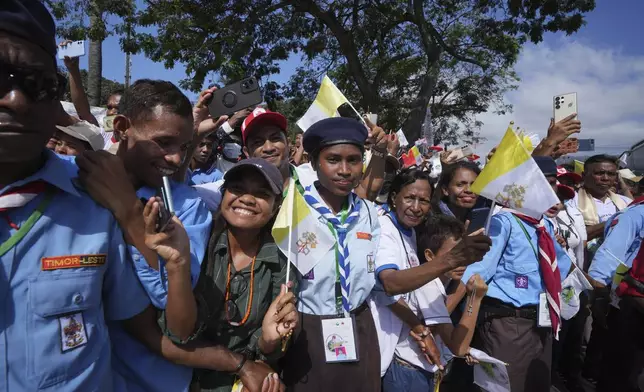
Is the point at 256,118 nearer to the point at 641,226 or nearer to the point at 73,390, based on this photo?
the point at 73,390

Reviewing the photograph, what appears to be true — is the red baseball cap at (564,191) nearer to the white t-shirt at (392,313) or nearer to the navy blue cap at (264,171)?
the white t-shirt at (392,313)

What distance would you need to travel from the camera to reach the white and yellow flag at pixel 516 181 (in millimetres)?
2119

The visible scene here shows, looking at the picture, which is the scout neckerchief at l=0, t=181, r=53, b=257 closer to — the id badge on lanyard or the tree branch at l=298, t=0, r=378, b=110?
the id badge on lanyard

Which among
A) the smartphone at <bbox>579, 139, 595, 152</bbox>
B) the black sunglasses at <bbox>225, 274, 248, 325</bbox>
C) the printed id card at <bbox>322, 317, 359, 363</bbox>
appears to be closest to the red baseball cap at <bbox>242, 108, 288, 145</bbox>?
→ the black sunglasses at <bbox>225, 274, 248, 325</bbox>

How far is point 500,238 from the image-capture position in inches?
120

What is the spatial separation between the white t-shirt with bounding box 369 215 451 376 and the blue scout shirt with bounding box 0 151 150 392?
4.93 ft

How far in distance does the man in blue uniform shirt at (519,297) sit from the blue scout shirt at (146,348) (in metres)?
1.96

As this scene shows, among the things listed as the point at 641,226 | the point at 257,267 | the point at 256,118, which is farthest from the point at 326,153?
the point at 641,226

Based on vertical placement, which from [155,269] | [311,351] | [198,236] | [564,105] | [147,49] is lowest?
[311,351]

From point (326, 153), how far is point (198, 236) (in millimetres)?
979

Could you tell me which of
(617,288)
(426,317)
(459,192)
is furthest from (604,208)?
(426,317)

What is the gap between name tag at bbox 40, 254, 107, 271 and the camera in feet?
3.87

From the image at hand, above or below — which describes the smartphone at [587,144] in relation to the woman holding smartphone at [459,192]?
above

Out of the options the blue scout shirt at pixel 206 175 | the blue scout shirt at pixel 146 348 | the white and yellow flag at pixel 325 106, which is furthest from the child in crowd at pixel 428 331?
the blue scout shirt at pixel 206 175
